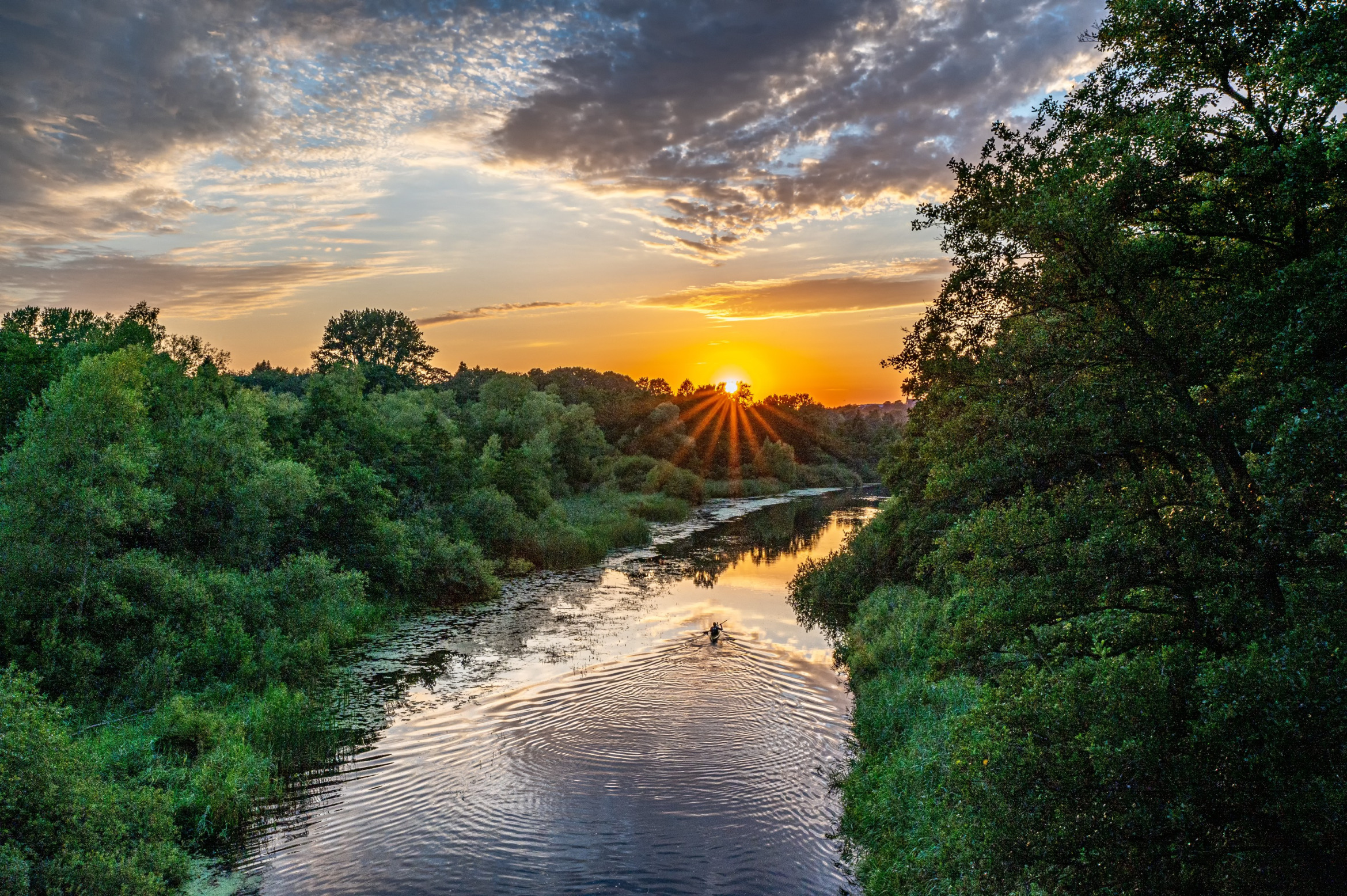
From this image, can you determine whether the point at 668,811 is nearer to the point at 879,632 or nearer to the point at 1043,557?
the point at 1043,557

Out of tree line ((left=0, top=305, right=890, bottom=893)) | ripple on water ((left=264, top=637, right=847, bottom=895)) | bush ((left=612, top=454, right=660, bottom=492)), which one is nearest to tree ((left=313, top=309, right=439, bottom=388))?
bush ((left=612, top=454, right=660, bottom=492))

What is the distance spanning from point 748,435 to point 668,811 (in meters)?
88.9

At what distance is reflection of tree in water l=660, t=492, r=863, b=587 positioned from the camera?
136 feet

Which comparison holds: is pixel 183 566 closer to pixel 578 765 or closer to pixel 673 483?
pixel 578 765

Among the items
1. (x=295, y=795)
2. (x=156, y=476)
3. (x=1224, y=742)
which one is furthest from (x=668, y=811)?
(x=156, y=476)

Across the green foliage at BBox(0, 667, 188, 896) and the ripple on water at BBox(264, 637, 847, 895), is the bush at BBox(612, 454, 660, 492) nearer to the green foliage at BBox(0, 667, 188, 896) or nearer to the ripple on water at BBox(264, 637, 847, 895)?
the ripple on water at BBox(264, 637, 847, 895)

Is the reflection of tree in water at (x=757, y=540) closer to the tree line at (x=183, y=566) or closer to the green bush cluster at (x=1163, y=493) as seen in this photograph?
the tree line at (x=183, y=566)

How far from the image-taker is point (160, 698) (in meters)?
16.8

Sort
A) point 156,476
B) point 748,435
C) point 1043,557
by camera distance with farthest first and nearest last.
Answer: point 748,435 < point 156,476 < point 1043,557

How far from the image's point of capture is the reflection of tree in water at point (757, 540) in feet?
136

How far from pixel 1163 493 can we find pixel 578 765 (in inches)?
499

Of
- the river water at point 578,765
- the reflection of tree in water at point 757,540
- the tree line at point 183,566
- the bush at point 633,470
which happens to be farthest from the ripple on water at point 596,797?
the bush at point 633,470

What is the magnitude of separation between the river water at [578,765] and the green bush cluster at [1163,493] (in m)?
3.63

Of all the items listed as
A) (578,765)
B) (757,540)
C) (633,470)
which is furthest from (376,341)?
(578,765)
